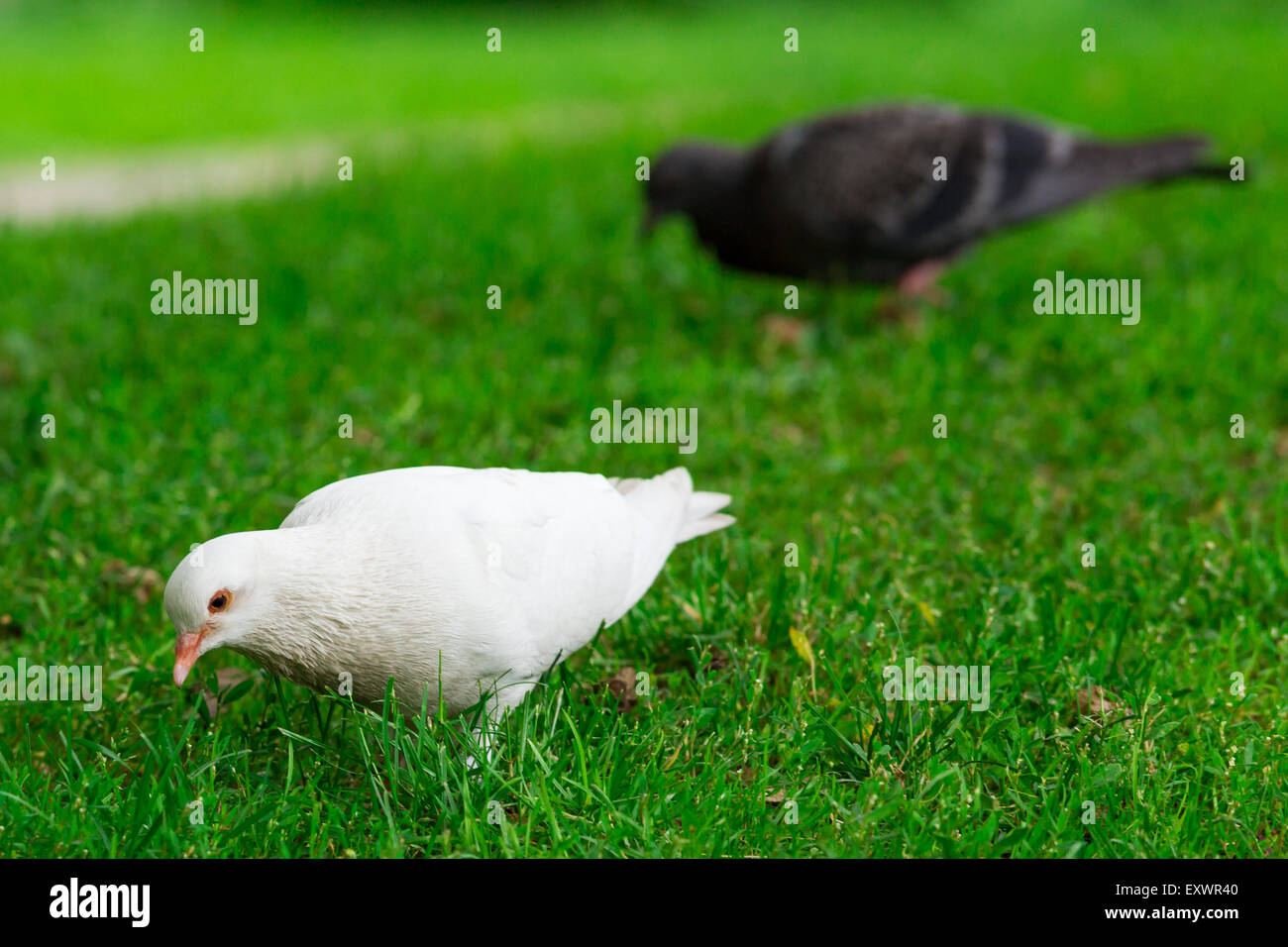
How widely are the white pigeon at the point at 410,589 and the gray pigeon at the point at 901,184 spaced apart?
3199mm

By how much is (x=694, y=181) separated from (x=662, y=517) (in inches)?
131

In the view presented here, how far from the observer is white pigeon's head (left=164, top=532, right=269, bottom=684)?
230 centimetres

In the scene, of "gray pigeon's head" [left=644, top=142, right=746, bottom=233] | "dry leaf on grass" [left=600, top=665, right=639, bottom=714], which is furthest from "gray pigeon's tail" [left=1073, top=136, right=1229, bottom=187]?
"dry leaf on grass" [left=600, top=665, right=639, bottom=714]

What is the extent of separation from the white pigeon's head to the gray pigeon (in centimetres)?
370

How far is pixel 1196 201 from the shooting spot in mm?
6793

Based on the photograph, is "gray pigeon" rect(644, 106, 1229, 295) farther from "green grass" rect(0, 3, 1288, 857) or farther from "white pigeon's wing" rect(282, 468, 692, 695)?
"white pigeon's wing" rect(282, 468, 692, 695)

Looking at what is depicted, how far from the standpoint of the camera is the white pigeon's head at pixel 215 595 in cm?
230

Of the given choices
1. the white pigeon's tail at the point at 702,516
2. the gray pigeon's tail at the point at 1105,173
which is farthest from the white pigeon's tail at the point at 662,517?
the gray pigeon's tail at the point at 1105,173

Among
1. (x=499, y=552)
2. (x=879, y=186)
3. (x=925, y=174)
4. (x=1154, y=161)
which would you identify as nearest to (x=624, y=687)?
(x=499, y=552)

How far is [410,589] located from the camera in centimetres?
→ 242

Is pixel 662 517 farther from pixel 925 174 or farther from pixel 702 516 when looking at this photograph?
pixel 925 174

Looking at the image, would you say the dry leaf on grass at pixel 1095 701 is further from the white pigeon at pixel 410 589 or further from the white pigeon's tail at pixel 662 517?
the white pigeon at pixel 410 589

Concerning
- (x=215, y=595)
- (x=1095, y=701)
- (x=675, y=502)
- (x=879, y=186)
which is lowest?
(x=1095, y=701)
